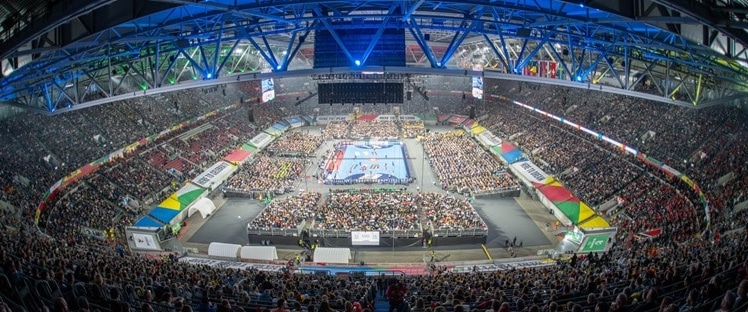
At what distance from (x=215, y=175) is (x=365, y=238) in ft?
49.9

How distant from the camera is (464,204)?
26.5 meters

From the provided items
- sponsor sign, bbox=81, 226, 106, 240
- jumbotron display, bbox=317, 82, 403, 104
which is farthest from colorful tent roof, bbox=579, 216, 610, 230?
sponsor sign, bbox=81, 226, 106, 240

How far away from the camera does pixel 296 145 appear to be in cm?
4334

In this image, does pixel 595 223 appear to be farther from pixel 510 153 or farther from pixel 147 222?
pixel 147 222

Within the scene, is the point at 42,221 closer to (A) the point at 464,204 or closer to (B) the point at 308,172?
(B) the point at 308,172

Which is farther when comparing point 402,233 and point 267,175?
point 267,175

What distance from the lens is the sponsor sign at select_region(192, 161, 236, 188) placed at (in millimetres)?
32312

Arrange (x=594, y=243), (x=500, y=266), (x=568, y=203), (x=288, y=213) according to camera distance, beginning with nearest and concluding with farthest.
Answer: (x=500, y=266), (x=594, y=243), (x=288, y=213), (x=568, y=203)

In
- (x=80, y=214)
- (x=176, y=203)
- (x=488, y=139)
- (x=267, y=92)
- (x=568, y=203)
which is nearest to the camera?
(x=80, y=214)

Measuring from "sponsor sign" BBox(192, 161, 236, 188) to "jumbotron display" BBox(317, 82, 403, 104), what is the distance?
8.93 meters

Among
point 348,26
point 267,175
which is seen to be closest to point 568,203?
point 348,26

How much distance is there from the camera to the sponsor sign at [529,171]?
3199cm

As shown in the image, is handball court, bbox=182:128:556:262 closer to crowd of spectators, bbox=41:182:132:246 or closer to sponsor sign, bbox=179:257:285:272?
sponsor sign, bbox=179:257:285:272

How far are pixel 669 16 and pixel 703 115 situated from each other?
22.7 metres
